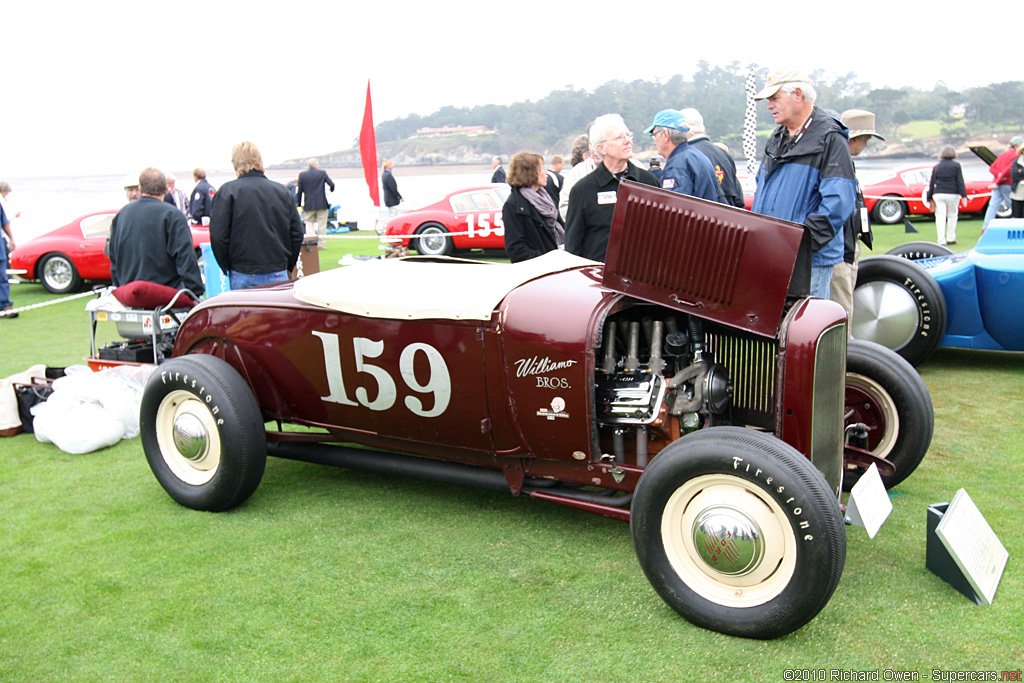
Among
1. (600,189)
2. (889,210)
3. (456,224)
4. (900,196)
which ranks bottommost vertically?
(889,210)

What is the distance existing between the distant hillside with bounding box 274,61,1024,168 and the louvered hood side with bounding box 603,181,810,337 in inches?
2104

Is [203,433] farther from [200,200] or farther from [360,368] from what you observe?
[200,200]

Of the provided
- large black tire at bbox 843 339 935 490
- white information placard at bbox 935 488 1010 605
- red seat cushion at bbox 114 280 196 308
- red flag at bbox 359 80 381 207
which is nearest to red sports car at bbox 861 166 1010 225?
red flag at bbox 359 80 381 207

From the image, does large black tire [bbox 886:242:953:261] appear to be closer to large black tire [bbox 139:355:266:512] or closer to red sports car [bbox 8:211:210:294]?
large black tire [bbox 139:355:266:512]

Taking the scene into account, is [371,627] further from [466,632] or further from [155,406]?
[155,406]

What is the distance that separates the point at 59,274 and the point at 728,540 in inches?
465

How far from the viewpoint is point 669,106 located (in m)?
62.8

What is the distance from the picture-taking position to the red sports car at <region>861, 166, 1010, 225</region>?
54.3 ft

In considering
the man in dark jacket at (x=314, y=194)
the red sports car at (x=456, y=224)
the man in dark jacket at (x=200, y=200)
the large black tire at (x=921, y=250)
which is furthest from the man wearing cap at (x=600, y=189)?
the man in dark jacket at (x=314, y=194)

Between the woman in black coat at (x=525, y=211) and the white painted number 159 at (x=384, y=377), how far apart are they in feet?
7.15

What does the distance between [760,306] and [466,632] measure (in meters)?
1.54

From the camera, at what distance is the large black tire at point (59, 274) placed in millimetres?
11695

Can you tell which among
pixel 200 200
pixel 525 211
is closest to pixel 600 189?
pixel 525 211

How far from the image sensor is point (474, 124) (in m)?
80.3
